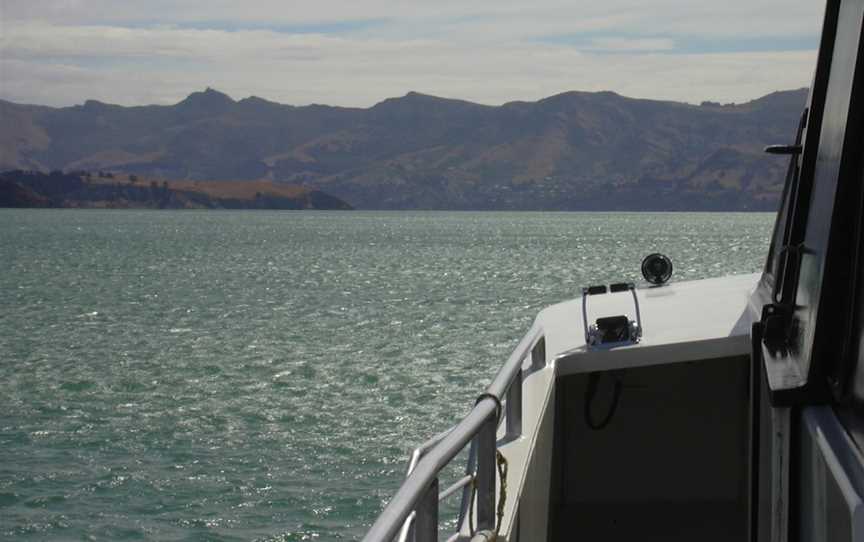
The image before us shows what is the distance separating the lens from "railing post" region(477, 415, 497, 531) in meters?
3.55

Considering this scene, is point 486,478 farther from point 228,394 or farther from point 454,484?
point 228,394

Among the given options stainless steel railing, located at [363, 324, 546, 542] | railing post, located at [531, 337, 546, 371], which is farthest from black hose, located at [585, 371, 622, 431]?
stainless steel railing, located at [363, 324, 546, 542]

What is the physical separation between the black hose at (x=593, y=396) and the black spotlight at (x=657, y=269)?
1.90 metres

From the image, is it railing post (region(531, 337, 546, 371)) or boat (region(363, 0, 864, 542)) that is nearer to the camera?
boat (region(363, 0, 864, 542))

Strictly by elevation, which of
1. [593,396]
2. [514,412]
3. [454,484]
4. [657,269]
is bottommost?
[593,396]

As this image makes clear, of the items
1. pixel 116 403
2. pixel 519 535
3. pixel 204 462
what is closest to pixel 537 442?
pixel 519 535

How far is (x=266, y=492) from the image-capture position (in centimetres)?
1284

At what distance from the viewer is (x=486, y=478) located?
11.9 feet

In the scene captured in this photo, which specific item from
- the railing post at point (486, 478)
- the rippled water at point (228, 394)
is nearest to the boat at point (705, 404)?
the railing post at point (486, 478)

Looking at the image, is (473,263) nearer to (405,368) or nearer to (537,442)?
(405,368)

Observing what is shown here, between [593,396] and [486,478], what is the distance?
3138 millimetres

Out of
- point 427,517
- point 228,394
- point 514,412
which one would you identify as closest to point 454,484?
point 427,517

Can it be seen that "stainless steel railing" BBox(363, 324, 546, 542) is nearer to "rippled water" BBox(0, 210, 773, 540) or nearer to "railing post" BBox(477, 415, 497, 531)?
"railing post" BBox(477, 415, 497, 531)

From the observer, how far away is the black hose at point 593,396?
259 inches
